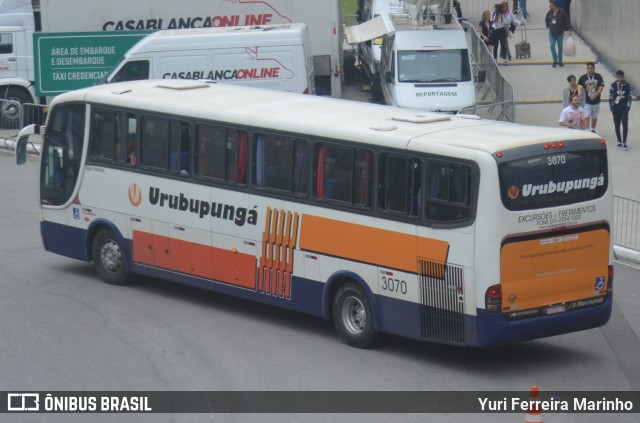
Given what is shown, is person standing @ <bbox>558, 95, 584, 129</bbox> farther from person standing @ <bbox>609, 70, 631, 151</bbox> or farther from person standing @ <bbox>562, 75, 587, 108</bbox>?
person standing @ <bbox>609, 70, 631, 151</bbox>

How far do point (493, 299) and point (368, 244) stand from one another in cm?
179

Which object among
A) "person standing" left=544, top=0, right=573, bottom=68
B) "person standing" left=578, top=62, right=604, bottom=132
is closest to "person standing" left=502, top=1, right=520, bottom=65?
"person standing" left=544, top=0, right=573, bottom=68

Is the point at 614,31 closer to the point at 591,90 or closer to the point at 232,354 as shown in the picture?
the point at 591,90

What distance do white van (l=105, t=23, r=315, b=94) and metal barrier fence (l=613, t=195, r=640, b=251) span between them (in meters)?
9.08

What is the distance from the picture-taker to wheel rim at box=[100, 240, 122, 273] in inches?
674

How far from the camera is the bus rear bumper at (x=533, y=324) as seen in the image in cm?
1252

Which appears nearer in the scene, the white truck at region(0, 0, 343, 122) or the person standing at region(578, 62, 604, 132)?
the person standing at region(578, 62, 604, 132)

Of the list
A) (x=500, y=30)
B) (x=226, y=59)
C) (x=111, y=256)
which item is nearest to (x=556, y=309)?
(x=111, y=256)

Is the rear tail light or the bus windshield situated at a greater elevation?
the bus windshield

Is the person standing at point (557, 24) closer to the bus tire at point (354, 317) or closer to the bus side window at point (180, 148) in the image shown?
the bus side window at point (180, 148)

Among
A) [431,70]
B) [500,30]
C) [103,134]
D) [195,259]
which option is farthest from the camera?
[500,30]

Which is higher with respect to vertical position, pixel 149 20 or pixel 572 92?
pixel 149 20

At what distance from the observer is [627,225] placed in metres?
19.8

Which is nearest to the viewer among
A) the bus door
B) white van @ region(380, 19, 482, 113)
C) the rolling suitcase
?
the bus door
